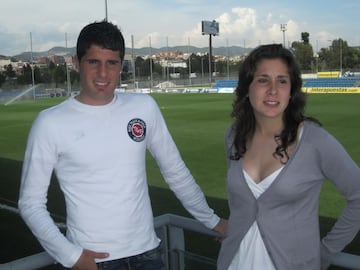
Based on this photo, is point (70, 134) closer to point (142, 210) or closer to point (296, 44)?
point (142, 210)

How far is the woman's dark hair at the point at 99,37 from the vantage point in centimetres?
225

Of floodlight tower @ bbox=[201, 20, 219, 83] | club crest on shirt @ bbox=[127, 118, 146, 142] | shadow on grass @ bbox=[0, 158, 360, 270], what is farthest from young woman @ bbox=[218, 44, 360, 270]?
floodlight tower @ bbox=[201, 20, 219, 83]

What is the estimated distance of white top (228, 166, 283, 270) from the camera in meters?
2.05

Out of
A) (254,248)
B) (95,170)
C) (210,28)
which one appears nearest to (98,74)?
(95,170)

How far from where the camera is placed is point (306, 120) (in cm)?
211

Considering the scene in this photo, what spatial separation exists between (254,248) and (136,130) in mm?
772

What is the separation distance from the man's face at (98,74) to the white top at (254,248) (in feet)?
2.50

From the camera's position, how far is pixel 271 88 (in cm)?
213

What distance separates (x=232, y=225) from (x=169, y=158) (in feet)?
1.74

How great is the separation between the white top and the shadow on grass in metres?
3.16

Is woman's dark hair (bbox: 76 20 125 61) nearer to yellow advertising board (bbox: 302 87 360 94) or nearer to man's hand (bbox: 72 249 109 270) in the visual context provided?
man's hand (bbox: 72 249 109 270)

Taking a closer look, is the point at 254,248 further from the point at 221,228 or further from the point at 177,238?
the point at 177,238

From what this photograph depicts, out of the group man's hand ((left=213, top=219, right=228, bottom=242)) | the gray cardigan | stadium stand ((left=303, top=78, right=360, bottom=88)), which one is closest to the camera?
the gray cardigan

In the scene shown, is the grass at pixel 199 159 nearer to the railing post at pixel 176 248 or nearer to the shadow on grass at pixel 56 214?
the shadow on grass at pixel 56 214
